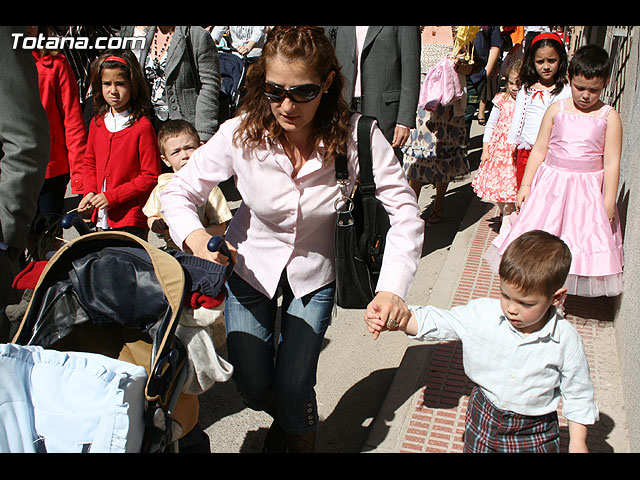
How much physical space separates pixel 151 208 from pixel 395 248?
86.6 inches

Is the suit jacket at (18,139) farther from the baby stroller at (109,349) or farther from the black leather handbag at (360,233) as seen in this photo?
the black leather handbag at (360,233)

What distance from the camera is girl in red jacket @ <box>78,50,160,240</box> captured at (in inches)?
176

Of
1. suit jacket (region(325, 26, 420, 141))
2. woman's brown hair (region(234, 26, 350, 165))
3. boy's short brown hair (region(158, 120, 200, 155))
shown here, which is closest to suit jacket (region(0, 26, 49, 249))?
woman's brown hair (region(234, 26, 350, 165))

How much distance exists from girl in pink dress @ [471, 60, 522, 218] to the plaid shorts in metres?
3.57

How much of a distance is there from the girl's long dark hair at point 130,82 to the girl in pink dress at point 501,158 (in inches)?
126

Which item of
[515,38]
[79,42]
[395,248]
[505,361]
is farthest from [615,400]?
[515,38]

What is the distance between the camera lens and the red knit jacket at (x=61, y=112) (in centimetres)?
487

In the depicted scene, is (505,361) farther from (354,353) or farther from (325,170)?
(354,353)

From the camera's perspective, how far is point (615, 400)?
374cm

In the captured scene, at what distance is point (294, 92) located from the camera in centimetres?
265

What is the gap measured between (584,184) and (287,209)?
2.63 m

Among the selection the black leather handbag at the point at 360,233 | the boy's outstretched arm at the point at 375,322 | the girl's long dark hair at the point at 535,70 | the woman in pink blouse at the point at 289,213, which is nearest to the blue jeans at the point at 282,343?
the woman in pink blouse at the point at 289,213

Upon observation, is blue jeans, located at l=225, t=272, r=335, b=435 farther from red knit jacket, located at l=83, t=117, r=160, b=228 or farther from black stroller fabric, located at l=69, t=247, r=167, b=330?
red knit jacket, located at l=83, t=117, r=160, b=228

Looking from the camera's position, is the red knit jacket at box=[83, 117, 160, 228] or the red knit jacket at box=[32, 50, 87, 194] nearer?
the red knit jacket at box=[83, 117, 160, 228]
